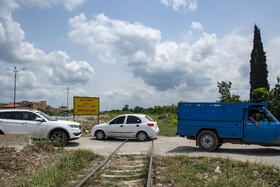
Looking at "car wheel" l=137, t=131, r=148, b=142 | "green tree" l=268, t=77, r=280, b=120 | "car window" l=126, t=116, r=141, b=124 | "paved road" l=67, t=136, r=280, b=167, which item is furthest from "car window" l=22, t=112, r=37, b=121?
"green tree" l=268, t=77, r=280, b=120

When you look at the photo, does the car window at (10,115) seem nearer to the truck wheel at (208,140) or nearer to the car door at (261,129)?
the truck wheel at (208,140)

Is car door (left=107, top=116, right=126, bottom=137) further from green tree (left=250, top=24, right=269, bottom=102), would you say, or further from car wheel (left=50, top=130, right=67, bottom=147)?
green tree (left=250, top=24, right=269, bottom=102)

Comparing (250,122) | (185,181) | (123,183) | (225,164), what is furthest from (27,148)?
(250,122)

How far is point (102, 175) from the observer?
671 cm

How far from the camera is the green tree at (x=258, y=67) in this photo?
32000 millimetres

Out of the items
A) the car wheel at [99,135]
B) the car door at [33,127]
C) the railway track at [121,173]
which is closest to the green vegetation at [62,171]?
the railway track at [121,173]

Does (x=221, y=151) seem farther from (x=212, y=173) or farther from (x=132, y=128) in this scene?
(x=132, y=128)

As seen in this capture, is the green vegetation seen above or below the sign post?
below

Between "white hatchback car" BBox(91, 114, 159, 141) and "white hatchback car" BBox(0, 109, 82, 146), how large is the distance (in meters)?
2.81

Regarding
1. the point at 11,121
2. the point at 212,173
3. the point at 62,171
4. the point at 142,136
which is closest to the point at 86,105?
the point at 142,136

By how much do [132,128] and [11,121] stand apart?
616cm

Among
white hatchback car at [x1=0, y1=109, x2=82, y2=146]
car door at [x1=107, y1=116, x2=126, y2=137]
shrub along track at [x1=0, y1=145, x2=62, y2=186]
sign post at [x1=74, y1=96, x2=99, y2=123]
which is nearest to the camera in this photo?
shrub along track at [x1=0, y1=145, x2=62, y2=186]

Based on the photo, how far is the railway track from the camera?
597cm

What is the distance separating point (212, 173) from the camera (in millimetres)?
6887
